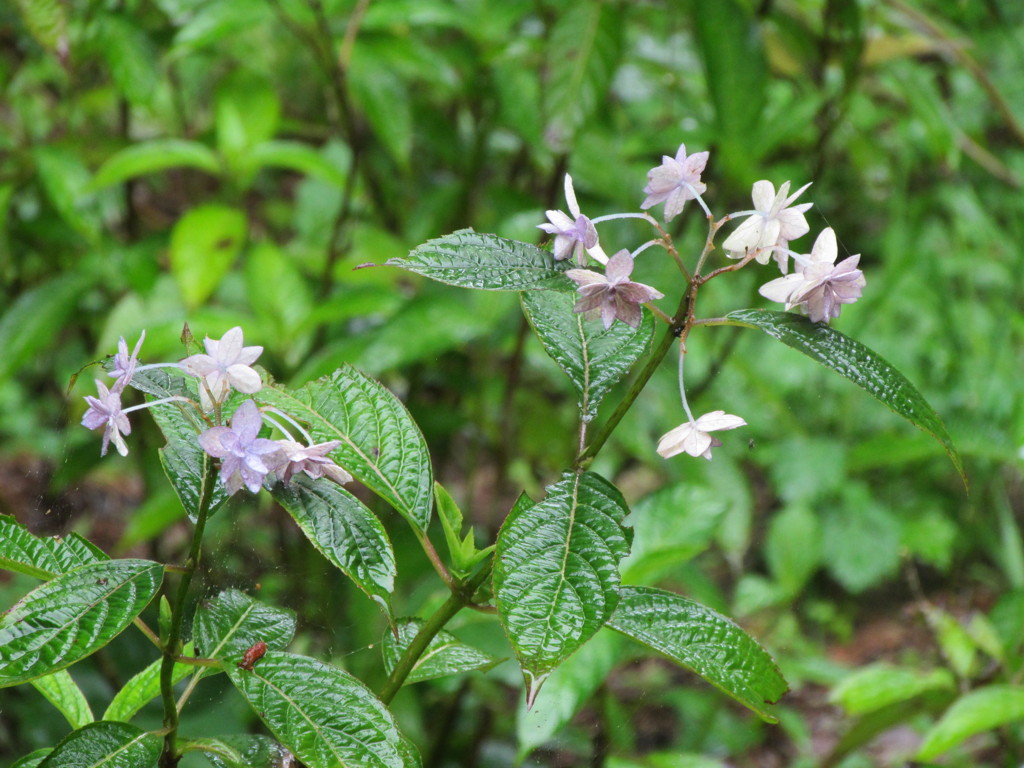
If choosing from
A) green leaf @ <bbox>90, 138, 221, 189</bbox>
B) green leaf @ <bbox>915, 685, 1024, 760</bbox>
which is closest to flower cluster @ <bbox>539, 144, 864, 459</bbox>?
green leaf @ <bbox>915, 685, 1024, 760</bbox>

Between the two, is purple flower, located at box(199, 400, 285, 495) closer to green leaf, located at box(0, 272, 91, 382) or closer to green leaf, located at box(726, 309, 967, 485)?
green leaf, located at box(726, 309, 967, 485)

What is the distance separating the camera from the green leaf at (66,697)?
1.69 feet

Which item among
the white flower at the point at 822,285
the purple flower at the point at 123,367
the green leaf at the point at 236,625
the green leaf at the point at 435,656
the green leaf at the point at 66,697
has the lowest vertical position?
the green leaf at the point at 66,697

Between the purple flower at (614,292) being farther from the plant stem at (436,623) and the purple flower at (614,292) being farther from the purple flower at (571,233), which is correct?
the plant stem at (436,623)

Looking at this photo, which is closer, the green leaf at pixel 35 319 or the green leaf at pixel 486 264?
the green leaf at pixel 486 264

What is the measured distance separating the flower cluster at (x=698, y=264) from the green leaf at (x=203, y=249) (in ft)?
2.73

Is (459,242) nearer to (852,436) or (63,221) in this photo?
(63,221)

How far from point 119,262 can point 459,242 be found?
3.35ft

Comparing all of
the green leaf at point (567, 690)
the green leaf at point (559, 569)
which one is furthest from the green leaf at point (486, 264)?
the green leaf at point (567, 690)

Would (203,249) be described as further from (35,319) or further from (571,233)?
(571,233)

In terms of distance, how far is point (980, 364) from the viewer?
1942mm

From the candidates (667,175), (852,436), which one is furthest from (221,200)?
(852,436)

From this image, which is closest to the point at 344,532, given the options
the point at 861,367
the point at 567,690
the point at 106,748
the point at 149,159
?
the point at 106,748

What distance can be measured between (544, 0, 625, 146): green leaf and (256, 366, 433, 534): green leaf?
2.19 ft
